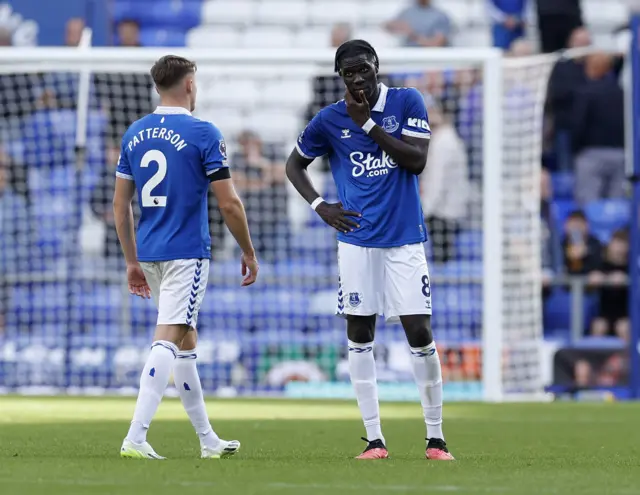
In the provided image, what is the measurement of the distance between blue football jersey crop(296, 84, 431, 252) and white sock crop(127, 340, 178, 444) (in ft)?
3.64

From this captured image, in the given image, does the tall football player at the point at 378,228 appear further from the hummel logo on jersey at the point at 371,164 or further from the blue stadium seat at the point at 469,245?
the blue stadium seat at the point at 469,245

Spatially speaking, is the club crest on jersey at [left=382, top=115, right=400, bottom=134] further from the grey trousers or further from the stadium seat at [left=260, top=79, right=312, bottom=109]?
the grey trousers

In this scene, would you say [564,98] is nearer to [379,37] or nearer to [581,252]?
[581,252]

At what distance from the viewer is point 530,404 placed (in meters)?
12.6

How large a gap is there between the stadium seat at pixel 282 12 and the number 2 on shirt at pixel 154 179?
14.2 metres

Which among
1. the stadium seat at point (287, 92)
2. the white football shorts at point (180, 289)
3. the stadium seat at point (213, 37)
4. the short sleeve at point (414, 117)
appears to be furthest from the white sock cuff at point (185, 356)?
the stadium seat at point (213, 37)

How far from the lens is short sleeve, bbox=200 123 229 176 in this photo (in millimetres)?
6805

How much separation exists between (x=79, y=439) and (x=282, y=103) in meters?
9.26

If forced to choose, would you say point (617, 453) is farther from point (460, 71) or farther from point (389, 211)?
point (460, 71)

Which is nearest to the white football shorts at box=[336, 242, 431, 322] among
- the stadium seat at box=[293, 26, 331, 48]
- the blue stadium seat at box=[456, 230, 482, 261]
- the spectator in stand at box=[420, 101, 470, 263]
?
the spectator in stand at box=[420, 101, 470, 263]

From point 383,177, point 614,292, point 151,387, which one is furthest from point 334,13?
point 151,387

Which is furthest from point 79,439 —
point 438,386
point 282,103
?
point 282,103

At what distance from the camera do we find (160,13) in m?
20.8

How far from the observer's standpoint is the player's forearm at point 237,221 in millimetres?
6809
